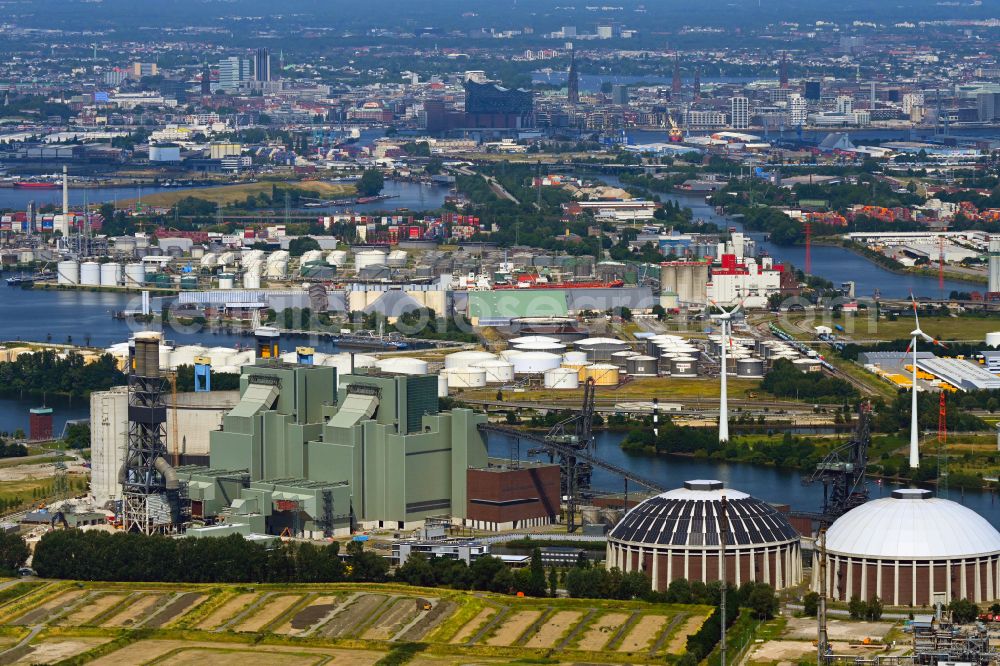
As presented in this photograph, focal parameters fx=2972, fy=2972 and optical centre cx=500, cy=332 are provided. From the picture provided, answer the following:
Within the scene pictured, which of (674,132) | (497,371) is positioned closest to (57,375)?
(497,371)

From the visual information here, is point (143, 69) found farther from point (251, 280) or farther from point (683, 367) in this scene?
point (683, 367)

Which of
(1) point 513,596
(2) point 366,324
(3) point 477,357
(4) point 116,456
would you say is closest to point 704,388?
(3) point 477,357

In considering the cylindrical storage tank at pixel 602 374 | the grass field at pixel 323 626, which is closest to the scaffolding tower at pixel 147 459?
the grass field at pixel 323 626

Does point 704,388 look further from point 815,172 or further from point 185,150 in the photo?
point 185,150

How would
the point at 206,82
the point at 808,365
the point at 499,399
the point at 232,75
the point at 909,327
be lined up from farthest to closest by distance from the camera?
the point at 232,75 < the point at 206,82 < the point at 909,327 < the point at 808,365 < the point at 499,399

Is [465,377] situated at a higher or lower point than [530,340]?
lower
